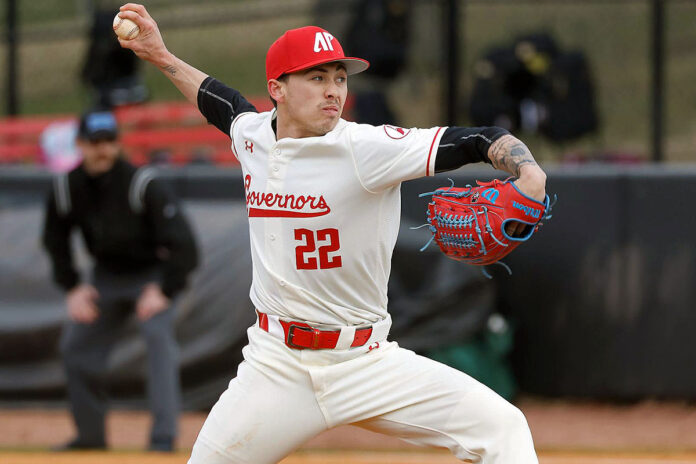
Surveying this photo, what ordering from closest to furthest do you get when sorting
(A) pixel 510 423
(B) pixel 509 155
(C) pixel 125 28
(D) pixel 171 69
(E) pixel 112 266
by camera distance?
(B) pixel 509 155, (A) pixel 510 423, (C) pixel 125 28, (D) pixel 171 69, (E) pixel 112 266

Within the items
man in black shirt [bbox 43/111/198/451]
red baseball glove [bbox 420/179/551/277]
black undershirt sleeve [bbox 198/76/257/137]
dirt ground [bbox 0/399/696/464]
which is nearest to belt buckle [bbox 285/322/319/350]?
red baseball glove [bbox 420/179/551/277]

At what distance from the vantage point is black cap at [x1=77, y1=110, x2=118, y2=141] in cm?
609

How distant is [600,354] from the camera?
7.78m

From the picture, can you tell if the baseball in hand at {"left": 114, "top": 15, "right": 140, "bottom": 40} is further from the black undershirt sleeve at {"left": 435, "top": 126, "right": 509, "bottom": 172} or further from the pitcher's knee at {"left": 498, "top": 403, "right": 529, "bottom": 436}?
the pitcher's knee at {"left": 498, "top": 403, "right": 529, "bottom": 436}

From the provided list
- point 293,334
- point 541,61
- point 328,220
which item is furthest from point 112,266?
point 541,61

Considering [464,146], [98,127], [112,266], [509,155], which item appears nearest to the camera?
[509,155]

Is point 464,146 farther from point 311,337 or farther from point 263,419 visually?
point 263,419

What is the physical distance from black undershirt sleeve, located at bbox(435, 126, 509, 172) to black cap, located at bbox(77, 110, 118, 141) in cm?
323

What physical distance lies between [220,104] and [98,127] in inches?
91.8

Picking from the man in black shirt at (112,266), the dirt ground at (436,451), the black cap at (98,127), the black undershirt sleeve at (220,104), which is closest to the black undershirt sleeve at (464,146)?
the black undershirt sleeve at (220,104)

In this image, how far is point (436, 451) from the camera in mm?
6586

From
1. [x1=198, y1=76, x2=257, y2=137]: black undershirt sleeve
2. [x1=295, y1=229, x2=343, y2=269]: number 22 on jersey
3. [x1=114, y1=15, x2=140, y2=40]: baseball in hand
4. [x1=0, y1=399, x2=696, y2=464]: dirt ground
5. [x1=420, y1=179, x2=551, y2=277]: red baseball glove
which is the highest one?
[x1=114, y1=15, x2=140, y2=40]: baseball in hand

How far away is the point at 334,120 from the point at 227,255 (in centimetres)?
430

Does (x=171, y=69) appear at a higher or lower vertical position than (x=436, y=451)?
higher
